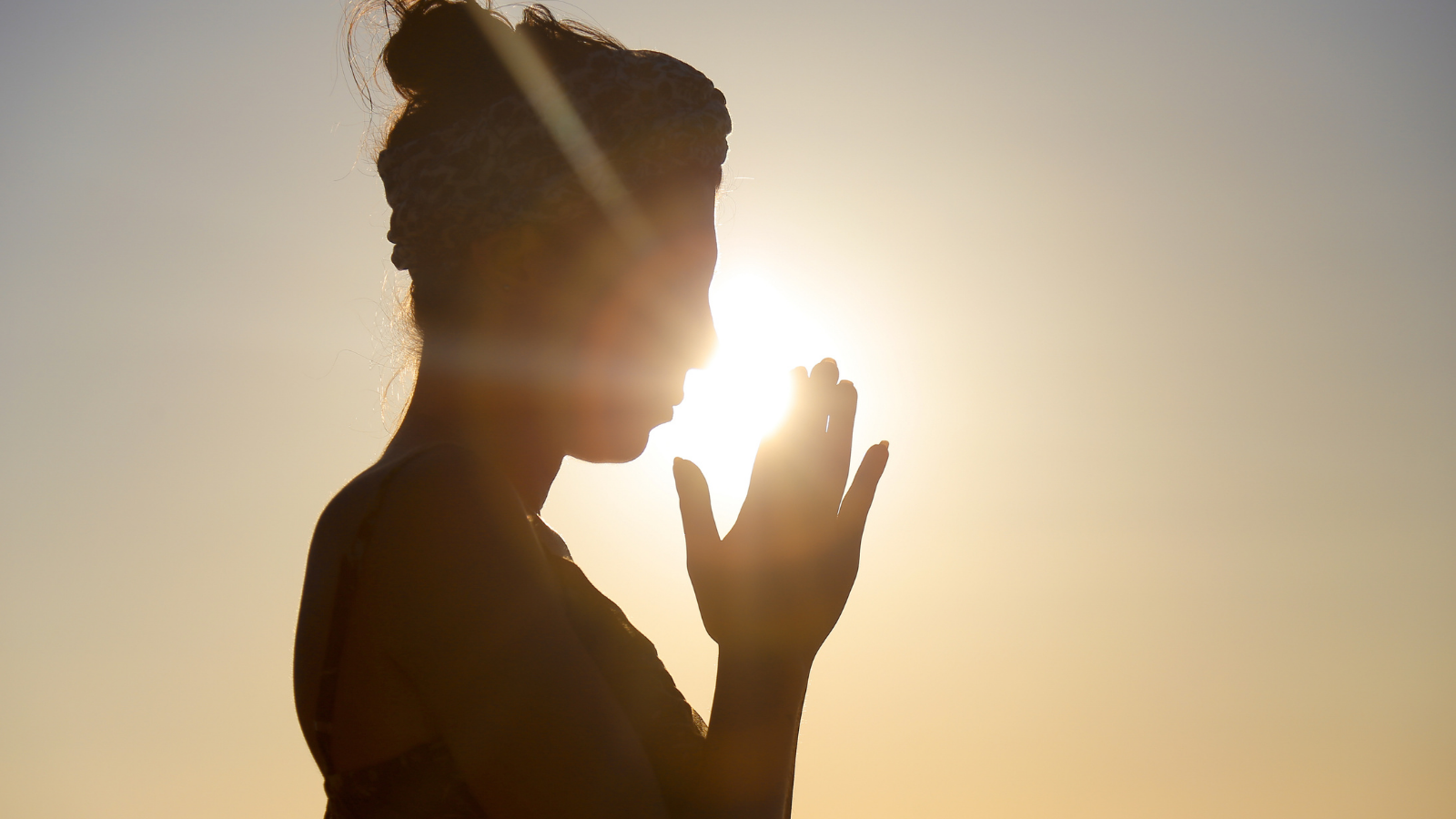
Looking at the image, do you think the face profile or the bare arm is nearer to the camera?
the bare arm

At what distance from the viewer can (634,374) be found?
120 inches

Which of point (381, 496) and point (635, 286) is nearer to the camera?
point (381, 496)

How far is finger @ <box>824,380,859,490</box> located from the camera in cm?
277

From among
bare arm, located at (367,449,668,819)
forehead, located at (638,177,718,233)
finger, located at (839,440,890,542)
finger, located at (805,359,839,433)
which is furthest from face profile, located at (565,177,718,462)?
bare arm, located at (367,449,668,819)

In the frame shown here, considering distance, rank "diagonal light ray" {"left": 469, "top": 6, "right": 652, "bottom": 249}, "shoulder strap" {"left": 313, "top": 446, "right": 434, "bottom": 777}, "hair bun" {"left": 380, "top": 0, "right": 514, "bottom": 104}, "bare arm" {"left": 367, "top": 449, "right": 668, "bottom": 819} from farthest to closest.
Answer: "hair bun" {"left": 380, "top": 0, "right": 514, "bottom": 104}, "diagonal light ray" {"left": 469, "top": 6, "right": 652, "bottom": 249}, "shoulder strap" {"left": 313, "top": 446, "right": 434, "bottom": 777}, "bare arm" {"left": 367, "top": 449, "right": 668, "bottom": 819}

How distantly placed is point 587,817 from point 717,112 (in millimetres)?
2020

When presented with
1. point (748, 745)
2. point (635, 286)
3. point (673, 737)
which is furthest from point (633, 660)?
point (635, 286)

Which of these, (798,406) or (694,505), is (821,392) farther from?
(694,505)

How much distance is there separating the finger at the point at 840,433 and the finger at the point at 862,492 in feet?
0.11

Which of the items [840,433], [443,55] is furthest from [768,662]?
[443,55]

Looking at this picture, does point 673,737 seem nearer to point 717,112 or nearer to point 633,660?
point 633,660

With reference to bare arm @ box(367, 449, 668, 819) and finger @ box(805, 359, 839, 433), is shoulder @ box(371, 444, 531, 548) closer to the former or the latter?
bare arm @ box(367, 449, 668, 819)

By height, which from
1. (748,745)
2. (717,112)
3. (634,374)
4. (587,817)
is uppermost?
(717,112)

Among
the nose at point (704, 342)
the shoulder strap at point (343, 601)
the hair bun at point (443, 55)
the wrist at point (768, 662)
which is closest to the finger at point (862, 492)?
the wrist at point (768, 662)
